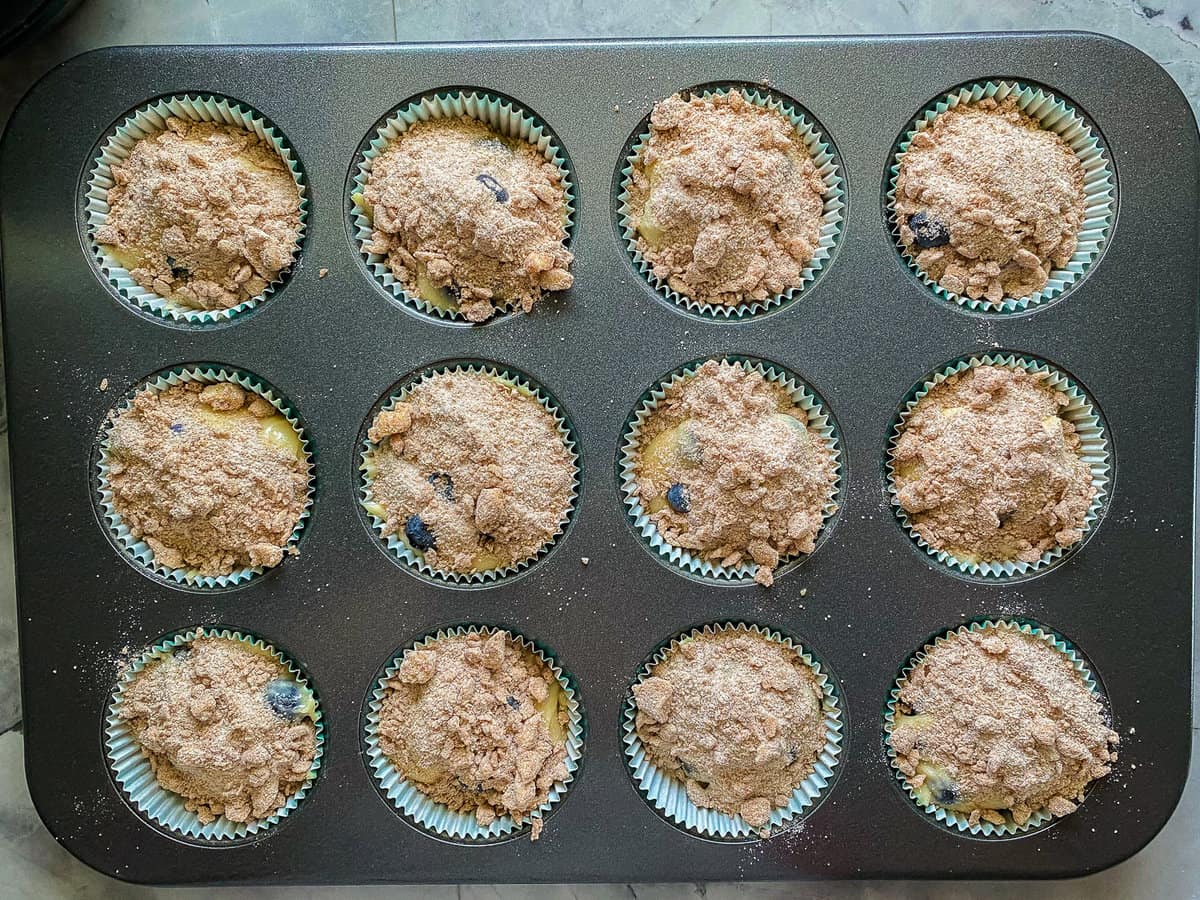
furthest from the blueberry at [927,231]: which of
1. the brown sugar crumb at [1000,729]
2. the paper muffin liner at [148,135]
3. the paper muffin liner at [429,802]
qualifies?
the paper muffin liner at [148,135]

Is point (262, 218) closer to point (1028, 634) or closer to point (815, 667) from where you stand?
point (815, 667)

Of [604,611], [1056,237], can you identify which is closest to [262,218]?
[604,611]

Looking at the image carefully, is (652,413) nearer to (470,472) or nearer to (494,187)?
(470,472)

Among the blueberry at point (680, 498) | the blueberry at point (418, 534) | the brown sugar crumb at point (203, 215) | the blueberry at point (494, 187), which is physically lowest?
the blueberry at point (418, 534)

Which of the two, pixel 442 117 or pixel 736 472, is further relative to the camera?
pixel 442 117

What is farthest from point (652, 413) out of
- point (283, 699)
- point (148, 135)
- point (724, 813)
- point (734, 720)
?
point (148, 135)

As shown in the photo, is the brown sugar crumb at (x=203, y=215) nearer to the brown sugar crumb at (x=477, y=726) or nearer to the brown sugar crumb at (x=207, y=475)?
the brown sugar crumb at (x=207, y=475)
